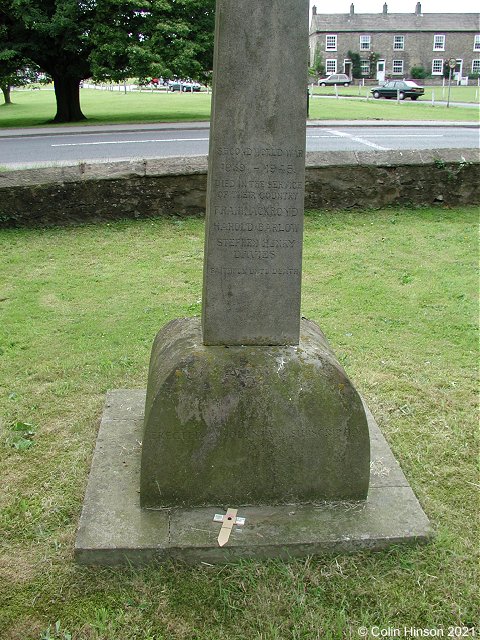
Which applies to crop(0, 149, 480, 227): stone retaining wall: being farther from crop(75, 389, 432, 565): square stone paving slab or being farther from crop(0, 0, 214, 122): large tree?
crop(0, 0, 214, 122): large tree

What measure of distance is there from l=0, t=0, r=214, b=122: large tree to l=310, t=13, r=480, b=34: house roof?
187 feet

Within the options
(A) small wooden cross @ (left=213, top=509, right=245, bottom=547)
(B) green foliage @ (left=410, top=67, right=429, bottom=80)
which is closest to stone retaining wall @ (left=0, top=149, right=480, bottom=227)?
(A) small wooden cross @ (left=213, top=509, right=245, bottom=547)

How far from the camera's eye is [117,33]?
2086 centimetres

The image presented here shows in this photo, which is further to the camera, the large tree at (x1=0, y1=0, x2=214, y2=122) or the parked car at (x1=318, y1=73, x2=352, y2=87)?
the parked car at (x1=318, y1=73, x2=352, y2=87)

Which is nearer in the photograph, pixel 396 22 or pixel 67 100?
pixel 67 100

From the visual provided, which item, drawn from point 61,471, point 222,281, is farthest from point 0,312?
point 222,281

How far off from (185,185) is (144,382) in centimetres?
403

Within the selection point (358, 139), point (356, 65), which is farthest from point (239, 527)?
point (356, 65)

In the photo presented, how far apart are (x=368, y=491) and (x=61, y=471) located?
1786 millimetres

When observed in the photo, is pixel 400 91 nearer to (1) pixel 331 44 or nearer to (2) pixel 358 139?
(2) pixel 358 139

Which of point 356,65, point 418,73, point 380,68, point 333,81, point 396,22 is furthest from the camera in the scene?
point 396,22

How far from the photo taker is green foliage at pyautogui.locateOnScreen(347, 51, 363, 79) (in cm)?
7212

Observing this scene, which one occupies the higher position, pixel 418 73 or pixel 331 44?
pixel 331 44

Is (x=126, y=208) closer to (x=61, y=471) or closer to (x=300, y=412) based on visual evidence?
(x=61, y=471)
